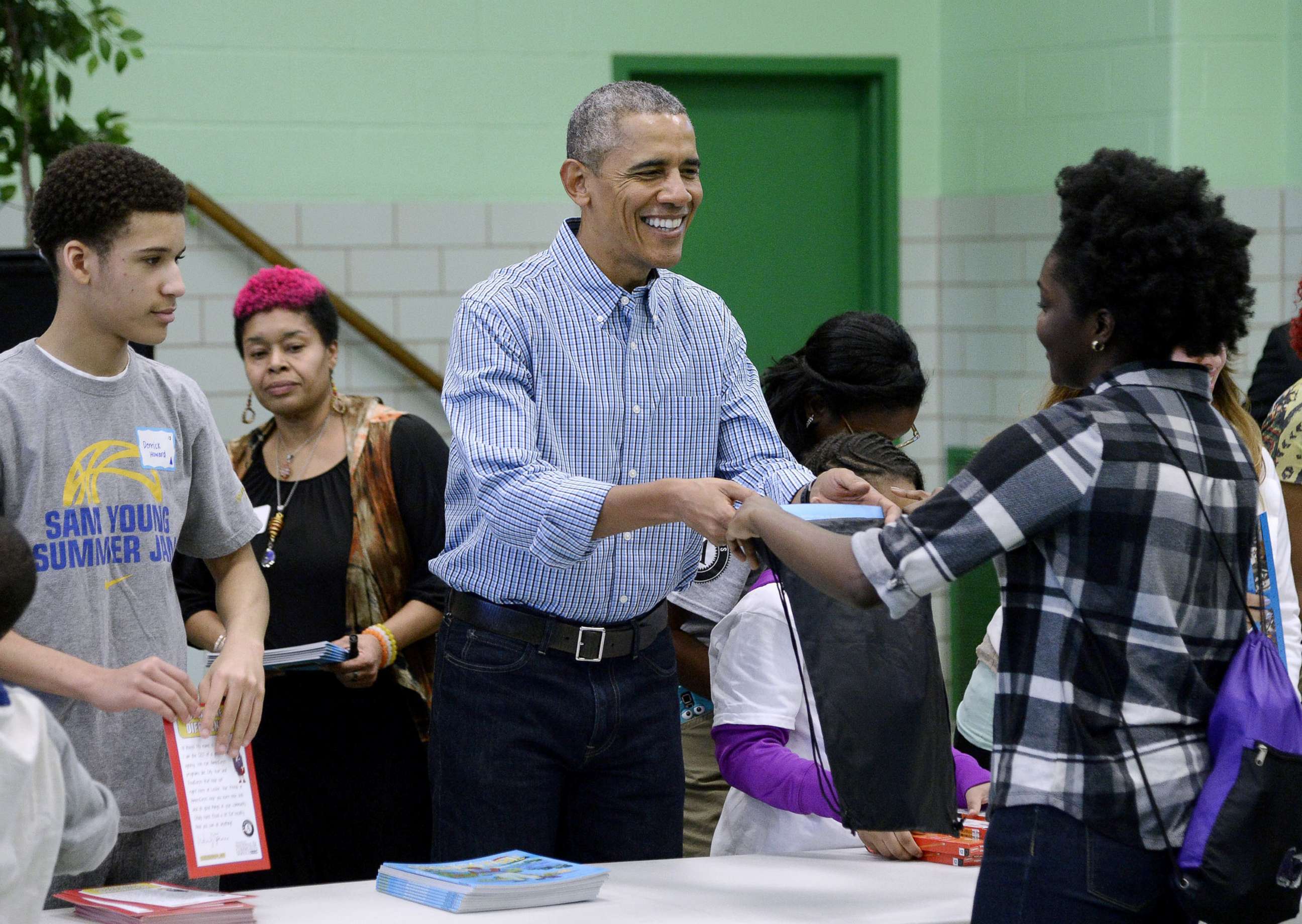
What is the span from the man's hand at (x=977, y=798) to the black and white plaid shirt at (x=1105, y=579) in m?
0.87

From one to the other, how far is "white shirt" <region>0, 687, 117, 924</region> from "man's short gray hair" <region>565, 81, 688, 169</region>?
1195mm

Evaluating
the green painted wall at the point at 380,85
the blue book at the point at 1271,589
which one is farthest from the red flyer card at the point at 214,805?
the green painted wall at the point at 380,85

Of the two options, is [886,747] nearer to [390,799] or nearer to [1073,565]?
[1073,565]

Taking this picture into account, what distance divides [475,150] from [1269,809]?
3.87 meters

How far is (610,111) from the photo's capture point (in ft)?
7.82

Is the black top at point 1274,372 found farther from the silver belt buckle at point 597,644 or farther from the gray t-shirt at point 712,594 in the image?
the silver belt buckle at point 597,644

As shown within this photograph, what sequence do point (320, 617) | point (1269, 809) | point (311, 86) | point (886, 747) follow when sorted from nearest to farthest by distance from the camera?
1. point (1269, 809)
2. point (886, 747)
3. point (320, 617)
4. point (311, 86)

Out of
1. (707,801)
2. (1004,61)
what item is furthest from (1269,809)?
(1004,61)

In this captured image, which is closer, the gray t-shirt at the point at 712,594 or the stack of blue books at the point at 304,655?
the stack of blue books at the point at 304,655

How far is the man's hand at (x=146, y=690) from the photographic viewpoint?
1.94 metres

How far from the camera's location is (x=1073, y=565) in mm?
1614

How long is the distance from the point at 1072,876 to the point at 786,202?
13.6 ft

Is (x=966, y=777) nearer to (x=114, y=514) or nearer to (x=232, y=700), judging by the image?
(x=232, y=700)

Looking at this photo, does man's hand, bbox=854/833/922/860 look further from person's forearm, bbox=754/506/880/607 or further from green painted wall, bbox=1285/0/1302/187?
green painted wall, bbox=1285/0/1302/187
